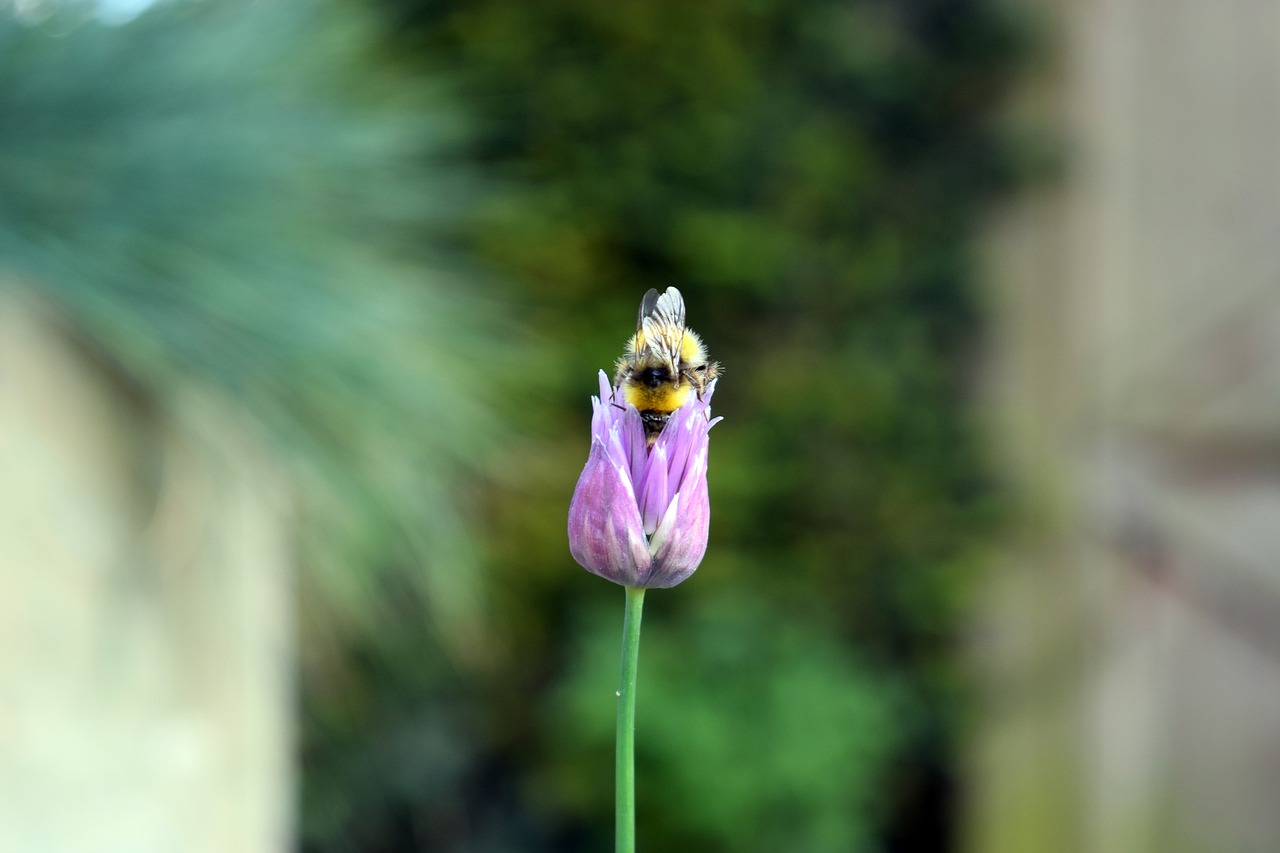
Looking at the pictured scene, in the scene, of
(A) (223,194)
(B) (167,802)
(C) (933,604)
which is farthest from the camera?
(C) (933,604)

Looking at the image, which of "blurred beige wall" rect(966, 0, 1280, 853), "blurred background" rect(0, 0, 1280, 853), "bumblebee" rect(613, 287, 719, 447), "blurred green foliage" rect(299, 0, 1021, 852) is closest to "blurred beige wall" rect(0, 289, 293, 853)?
"blurred background" rect(0, 0, 1280, 853)

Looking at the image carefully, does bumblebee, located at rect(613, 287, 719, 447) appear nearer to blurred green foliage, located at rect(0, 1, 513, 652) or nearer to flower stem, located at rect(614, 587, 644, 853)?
flower stem, located at rect(614, 587, 644, 853)

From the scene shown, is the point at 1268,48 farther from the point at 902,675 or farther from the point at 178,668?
the point at 178,668

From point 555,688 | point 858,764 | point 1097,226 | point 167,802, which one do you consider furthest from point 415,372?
point 1097,226

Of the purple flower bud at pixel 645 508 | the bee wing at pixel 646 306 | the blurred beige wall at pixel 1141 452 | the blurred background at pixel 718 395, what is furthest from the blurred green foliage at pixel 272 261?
the blurred beige wall at pixel 1141 452

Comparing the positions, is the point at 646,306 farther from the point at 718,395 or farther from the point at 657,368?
the point at 718,395

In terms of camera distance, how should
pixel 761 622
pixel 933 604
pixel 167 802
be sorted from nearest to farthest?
pixel 167 802 < pixel 761 622 < pixel 933 604

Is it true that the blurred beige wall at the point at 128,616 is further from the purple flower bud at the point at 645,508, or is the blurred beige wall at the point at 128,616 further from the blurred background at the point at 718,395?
the purple flower bud at the point at 645,508

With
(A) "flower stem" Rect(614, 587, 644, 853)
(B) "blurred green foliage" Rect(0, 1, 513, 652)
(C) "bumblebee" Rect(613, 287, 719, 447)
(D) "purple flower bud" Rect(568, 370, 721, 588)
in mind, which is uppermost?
(B) "blurred green foliage" Rect(0, 1, 513, 652)
